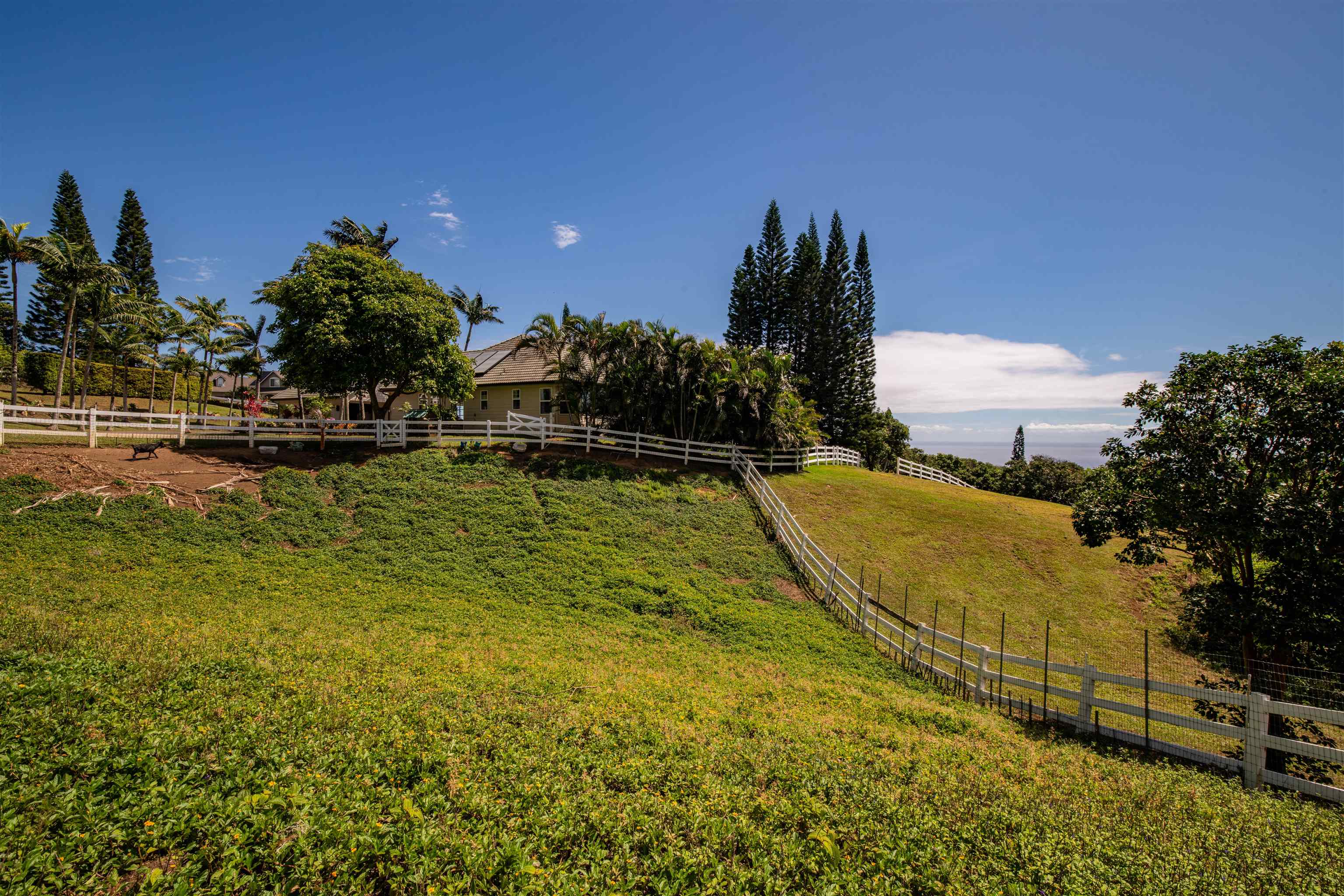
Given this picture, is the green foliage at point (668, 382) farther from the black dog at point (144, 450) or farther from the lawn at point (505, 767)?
the lawn at point (505, 767)

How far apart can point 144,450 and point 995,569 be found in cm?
2602

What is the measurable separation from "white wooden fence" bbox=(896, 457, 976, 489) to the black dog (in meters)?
36.3

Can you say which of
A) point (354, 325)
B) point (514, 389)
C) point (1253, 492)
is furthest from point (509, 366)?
point (1253, 492)

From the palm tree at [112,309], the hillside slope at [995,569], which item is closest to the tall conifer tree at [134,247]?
the palm tree at [112,309]

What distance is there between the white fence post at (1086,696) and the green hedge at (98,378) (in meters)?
52.8

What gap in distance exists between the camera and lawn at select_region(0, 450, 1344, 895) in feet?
12.1

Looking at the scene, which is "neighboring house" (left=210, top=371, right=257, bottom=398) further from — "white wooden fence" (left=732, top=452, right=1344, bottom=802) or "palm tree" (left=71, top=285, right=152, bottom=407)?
"white wooden fence" (left=732, top=452, right=1344, bottom=802)

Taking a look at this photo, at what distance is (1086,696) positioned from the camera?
854 cm

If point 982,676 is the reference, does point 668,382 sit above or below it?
above

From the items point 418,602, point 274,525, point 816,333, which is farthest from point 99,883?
point 816,333

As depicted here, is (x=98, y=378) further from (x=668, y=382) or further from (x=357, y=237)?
(x=668, y=382)

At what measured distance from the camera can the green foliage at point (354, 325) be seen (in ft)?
65.3

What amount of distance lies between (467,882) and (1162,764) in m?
8.61

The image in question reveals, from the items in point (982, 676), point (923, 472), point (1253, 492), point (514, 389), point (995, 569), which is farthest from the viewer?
point (923, 472)
